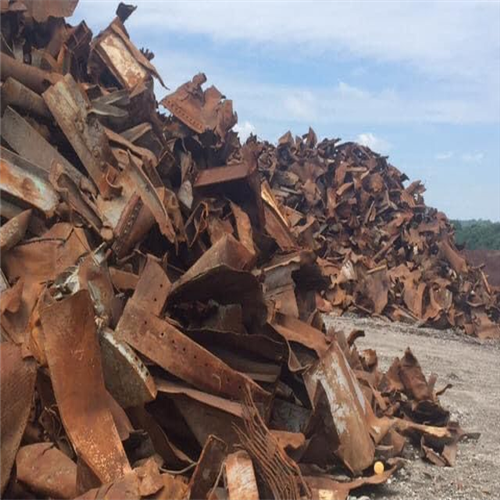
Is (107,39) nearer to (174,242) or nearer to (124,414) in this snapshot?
(174,242)

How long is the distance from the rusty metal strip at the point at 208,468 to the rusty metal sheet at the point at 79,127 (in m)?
1.91

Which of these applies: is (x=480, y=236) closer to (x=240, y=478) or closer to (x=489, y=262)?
(x=489, y=262)

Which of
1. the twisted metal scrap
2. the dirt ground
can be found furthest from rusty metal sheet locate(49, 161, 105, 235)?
the dirt ground

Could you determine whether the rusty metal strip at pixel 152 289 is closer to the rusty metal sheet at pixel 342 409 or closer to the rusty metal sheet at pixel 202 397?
the rusty metal sheet at pixel 202 397

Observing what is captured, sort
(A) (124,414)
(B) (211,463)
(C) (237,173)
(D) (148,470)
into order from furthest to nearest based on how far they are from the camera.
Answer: (C) (237,173) < (A) (124,414) < (B) (211,463) < (D) (148,470)

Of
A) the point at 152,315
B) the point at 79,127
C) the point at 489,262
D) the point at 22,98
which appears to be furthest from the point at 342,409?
the point at 489,262

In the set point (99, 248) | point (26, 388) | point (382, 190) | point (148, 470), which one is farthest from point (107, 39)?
point (382, 190)

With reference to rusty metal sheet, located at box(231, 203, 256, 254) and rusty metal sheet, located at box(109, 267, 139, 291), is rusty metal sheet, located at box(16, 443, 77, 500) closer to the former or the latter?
rusty metal sheet, located at box(109, 267, 139, 291)

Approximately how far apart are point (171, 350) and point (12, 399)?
2.35ft

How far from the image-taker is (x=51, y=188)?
138 inches

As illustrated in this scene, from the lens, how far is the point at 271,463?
98.0 inches

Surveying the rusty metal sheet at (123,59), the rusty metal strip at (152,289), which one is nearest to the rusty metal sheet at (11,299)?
the rusty metal strip at (152,289)

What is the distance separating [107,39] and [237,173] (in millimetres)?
1614

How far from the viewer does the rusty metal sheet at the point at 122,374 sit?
278cm
